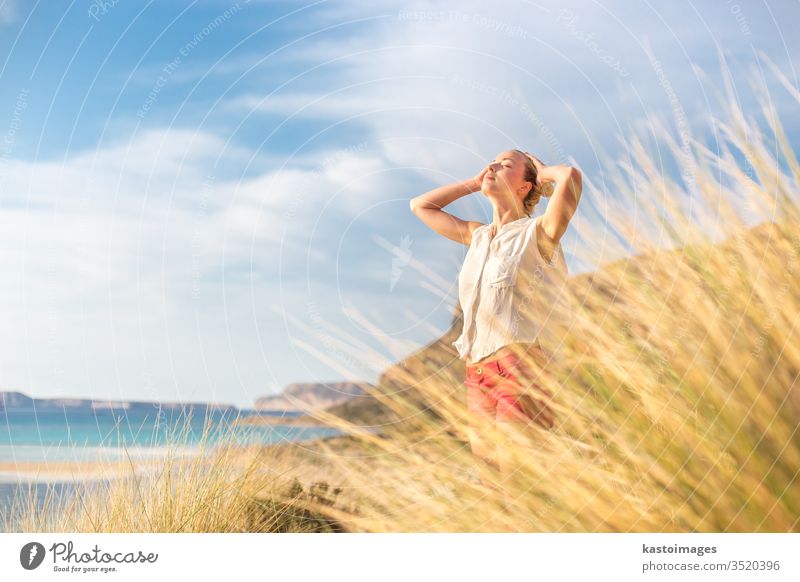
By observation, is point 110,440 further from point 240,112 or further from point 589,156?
point 589,156

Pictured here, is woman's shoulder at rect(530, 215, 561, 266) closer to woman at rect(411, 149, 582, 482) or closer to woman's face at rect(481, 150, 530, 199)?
woman at rect(411, 149, 582, 482)

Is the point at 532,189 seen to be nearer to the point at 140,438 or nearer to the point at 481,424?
the point at 481,424

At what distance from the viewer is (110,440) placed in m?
3.16

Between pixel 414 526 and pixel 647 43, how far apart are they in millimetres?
2254

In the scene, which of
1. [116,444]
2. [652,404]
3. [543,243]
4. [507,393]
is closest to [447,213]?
[543,243]

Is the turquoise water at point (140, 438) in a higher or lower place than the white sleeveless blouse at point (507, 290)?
lower

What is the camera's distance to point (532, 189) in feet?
10.5

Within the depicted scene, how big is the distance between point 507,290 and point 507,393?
408mm

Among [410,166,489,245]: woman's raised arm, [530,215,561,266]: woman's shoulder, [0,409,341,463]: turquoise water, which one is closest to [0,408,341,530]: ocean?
[0,409,341,463]: turquoise water

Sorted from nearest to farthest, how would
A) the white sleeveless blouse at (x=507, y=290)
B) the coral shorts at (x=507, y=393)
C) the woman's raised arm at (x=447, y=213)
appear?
the coral shorts at (x=507, y=393), the white sleeveless blouse at (x=507, y=290), the woman's raised arm at (x=447, y=213)

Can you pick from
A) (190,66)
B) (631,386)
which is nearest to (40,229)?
(190,66)

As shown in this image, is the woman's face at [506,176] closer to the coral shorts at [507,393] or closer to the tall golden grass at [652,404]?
the tall golden grass at [652,404]

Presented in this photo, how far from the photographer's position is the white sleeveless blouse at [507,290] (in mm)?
2771

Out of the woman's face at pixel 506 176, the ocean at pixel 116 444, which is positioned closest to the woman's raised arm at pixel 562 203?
the woman's face at pixel 506 176
